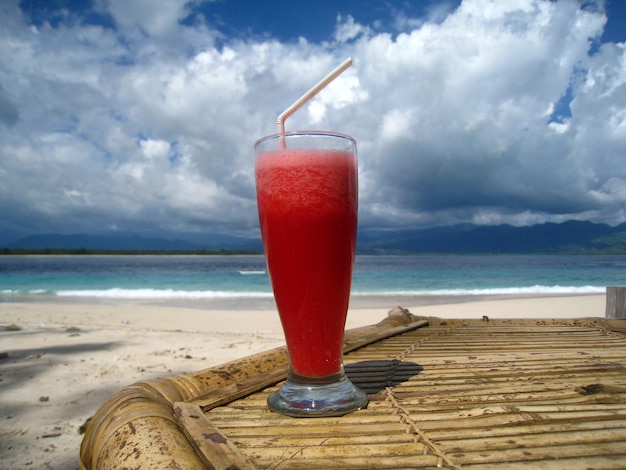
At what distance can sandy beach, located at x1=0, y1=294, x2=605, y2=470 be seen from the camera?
269 cm

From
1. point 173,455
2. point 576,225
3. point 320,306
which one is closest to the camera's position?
point 173,455

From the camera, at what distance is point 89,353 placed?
491 centimetres

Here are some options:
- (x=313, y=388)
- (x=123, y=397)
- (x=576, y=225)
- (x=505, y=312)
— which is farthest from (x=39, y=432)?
(x=576, y=225)

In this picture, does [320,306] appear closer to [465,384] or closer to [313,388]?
[313,388]

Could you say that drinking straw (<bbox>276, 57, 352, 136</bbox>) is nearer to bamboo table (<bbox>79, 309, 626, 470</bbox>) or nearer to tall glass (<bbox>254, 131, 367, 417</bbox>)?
tall glass (<bbox>254, 131, 367, 417</bbox>)

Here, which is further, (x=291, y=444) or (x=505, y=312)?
(x=505, y=312)

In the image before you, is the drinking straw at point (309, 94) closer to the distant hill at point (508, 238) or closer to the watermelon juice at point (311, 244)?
the watermelon juice at point (311, 244)

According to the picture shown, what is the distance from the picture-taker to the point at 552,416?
77cm

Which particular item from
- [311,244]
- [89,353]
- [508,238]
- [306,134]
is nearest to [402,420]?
[311,244]

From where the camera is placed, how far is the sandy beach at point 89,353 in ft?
8.82

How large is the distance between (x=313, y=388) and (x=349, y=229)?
35cm

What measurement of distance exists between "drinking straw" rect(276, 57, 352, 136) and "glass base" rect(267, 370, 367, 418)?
557 millimetres

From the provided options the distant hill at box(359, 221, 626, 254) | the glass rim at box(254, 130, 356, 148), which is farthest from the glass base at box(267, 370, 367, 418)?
the distant hill at box(359, 221, 626, 254)

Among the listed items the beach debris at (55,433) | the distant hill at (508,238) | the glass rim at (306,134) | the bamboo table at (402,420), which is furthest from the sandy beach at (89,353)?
the distant hill at (508,238)
